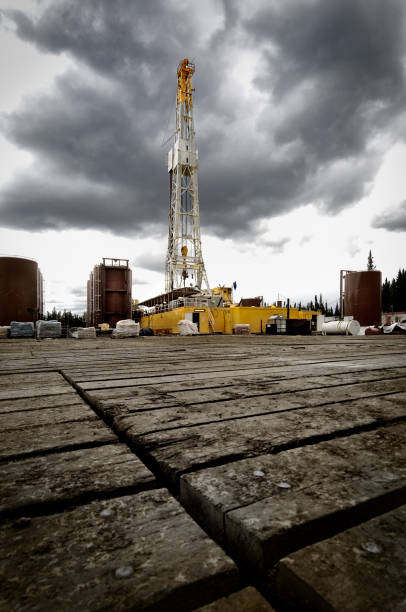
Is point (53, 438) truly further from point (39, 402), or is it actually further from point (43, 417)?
point (39, 402)

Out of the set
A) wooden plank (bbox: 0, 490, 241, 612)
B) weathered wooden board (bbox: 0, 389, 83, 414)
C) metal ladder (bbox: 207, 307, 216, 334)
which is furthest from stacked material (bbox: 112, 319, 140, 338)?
wooden plank (bbox: 0, 490, 241, 612)

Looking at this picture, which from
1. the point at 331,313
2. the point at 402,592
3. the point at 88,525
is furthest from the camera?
the point at 331,313

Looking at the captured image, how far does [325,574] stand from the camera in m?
0.44

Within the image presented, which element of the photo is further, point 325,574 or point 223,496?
point 223,496

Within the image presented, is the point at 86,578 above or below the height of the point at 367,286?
below

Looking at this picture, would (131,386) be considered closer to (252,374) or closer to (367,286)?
(252,374)

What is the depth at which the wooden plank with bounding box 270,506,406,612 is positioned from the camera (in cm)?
41

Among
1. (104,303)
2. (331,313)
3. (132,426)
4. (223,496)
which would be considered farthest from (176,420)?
(331,313)

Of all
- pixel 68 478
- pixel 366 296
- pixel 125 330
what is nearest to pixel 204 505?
pixel 68 478

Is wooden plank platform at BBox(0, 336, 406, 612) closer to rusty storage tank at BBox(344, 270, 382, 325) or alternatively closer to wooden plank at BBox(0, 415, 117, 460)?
wooden plank at BBox(0, 415, 117, 460)

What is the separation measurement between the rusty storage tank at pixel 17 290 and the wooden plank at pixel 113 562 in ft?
51.5

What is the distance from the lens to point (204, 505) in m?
0.63

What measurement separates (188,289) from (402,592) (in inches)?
1050

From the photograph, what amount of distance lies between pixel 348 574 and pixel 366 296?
2051 cm
